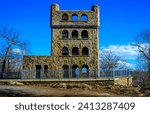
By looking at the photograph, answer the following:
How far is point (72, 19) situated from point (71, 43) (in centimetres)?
279

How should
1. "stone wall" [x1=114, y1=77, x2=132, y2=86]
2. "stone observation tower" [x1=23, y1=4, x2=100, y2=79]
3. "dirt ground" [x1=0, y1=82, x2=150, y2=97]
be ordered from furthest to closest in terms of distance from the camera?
"stone observation tower" [x1=23, y1=4, x2=100, y2=79]
"stone wall" [x1=114, y1=77, x2=132, y2=86]
"dirt ground" [x1=0, y1=82, x2=150, y2=97]

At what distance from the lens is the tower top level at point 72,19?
45438 millimetres

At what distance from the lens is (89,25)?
45.8 metres

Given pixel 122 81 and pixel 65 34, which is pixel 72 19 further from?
pixel 122 81

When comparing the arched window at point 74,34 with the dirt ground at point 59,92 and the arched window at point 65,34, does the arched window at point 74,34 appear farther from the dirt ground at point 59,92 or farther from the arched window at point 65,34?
the dirt ground at point 59,92

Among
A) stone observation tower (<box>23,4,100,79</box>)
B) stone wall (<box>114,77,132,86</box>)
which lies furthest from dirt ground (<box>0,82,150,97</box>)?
stone observation tower (<box>23,4,100,79</box>)

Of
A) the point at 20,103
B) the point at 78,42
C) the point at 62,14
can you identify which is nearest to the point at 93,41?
the point at 78,42

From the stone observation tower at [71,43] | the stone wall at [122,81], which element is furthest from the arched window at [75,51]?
the stone wall at [122,81]

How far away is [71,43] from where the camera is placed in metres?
46.1

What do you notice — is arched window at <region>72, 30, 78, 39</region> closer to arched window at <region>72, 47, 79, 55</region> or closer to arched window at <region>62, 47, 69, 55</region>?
arched window at <region>72, 47, 79, 55</region>

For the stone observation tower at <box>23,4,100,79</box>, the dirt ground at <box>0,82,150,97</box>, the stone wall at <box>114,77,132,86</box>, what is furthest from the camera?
the stone observation tower at <box>23,4,100,79</box>

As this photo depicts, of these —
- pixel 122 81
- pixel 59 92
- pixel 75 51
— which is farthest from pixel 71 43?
pixel 59 92

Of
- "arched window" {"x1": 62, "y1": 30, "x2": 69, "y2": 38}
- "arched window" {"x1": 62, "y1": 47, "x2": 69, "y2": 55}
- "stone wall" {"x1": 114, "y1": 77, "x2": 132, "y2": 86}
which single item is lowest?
"stone wall" {"x1": 114, "y1": 77, "x2": 132, "y2": 86}

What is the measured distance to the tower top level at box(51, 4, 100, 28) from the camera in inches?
1789
